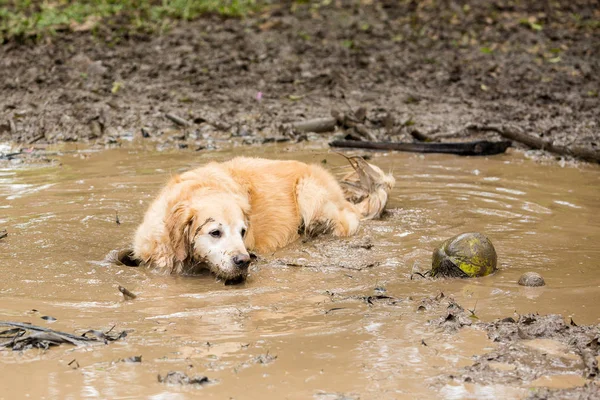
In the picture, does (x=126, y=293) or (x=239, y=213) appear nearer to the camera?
(x=126, y=293)

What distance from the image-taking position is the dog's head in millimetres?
6324

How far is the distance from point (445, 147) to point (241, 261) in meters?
5.35

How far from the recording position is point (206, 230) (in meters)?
6.41

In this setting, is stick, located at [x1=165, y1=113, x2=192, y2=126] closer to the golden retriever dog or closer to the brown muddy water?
the brown muddy water

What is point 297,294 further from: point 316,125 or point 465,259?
point 316,125

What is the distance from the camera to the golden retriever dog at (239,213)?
6.41 meters

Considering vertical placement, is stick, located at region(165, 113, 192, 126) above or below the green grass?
below

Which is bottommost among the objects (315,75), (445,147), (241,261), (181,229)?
(241,261)

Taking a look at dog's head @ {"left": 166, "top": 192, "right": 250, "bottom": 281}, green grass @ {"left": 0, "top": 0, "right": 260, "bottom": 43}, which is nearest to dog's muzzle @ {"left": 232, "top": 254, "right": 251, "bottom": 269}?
dog's head @ {"left": 166, "top": 192, "right": 250, "bottom": 281}

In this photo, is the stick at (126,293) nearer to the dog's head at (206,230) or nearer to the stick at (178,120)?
the dog's head at (206,230)

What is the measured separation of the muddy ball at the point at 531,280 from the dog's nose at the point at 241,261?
1993 mm

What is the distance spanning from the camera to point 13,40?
1664 cm

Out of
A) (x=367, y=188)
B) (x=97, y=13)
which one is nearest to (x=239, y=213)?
(x=367, y=188)

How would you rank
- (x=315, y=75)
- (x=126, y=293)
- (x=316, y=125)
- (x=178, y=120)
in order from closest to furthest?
1. (x=126, y=293)
2. (x=316, y=125)
3. (x=178, y=120)
4. (x=315, y=75)
